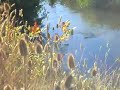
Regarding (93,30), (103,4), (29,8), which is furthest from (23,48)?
(103,4)

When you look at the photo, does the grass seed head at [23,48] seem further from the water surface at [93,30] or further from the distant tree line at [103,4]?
the distant tree line at [103,4]

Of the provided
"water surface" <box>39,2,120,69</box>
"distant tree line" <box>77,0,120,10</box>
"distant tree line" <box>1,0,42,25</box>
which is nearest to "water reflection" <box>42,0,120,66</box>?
"water surface" <box>39,2,120,69</box>

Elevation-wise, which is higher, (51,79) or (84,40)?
(51,79)

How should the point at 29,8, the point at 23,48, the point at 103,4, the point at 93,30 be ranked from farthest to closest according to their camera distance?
the point at 103,4 → the point at 93,30 → the point at 29,8 → the point at 23,48

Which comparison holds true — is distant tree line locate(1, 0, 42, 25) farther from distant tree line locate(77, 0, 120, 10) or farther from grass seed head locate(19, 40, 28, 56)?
grass seed head locate(19, 40, 28, 56)

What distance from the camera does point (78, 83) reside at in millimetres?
2057

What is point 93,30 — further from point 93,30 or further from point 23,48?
point 23,48

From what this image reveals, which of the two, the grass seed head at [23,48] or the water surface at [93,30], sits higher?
the grass seed head at [23,48]

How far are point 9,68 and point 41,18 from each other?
873 centimetres

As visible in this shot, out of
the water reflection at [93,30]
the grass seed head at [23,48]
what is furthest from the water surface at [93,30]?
the grass seed head at [23,48]

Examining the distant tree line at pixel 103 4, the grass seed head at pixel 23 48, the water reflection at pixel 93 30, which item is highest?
the grass seed head at pixel 23 48

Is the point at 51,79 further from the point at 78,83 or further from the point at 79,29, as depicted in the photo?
the point at 79,29

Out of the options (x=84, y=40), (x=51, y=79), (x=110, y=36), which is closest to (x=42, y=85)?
(x=51, y=79)

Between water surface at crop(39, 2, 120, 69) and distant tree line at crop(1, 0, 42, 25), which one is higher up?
distant tree line at crop(1, 0, 42, 25)
